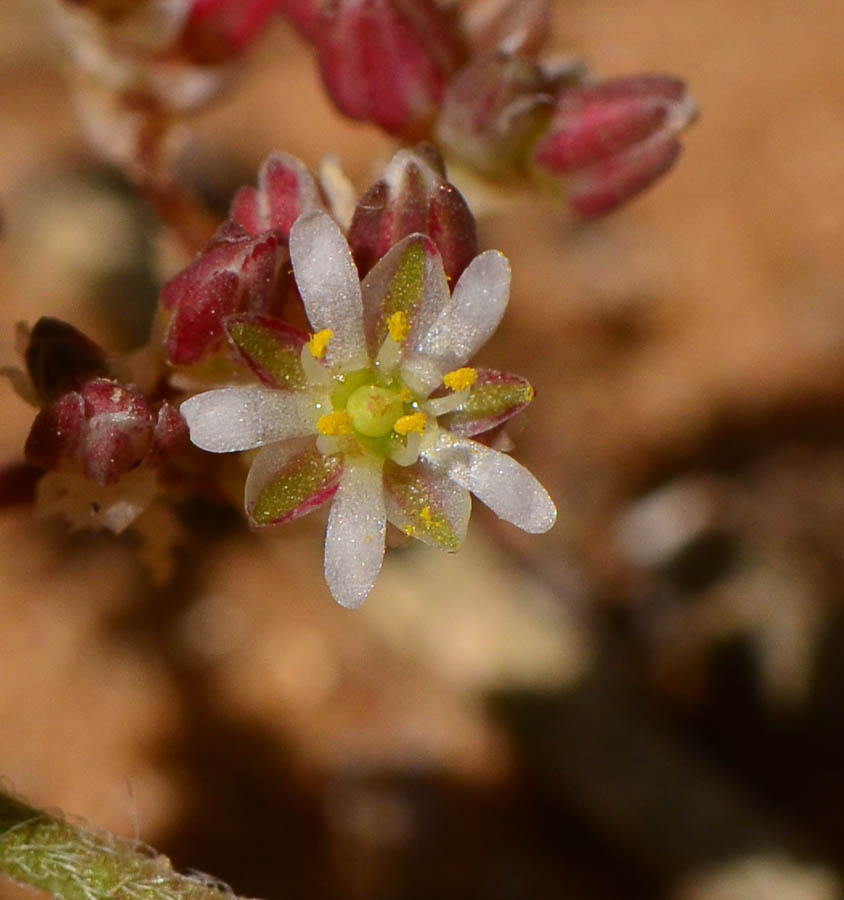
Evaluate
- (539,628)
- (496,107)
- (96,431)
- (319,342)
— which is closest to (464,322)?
(319,342)

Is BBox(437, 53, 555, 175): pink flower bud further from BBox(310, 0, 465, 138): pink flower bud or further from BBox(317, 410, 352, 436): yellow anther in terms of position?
BBox(317, 410, 352, 436): yellow anther

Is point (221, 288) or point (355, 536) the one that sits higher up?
point (221, 288)

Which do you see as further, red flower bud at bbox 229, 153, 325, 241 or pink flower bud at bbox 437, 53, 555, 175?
pink flower bud at bbox 437, 53, 555, 175

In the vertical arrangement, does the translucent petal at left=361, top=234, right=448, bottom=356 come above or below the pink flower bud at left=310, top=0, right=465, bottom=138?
below

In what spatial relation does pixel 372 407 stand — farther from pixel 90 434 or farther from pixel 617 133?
pixel 617 133

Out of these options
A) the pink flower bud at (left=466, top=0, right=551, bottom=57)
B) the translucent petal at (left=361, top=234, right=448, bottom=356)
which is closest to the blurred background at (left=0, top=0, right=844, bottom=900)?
the pink flower bud at (left=466, top=0, right=551, bottom=57)

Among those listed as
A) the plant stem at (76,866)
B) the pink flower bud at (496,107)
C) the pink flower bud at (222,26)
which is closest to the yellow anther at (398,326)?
the pink flower bud at (496,107)

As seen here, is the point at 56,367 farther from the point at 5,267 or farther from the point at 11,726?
the point at 5,267
